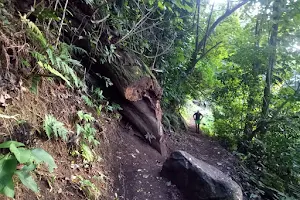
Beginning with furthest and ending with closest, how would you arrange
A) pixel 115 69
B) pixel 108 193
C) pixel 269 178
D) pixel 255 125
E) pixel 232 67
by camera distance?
pixel 232 67 → pixel 255 125 → pixel 269 178 → pixel 115 69 → pixel 108 193

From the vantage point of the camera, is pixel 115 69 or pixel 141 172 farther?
pixel 115 69

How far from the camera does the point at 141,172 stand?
173 inches

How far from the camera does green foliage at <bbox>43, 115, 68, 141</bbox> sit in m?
2.82

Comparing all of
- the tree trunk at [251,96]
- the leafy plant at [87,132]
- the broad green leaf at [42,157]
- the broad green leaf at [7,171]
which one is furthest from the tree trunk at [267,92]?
the broad green leaf at [7,171]

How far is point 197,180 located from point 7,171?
2.99 m

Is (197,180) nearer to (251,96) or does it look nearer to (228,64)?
→ (251,96)

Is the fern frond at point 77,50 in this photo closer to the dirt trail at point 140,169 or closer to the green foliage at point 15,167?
the dirt trail at point 140,169

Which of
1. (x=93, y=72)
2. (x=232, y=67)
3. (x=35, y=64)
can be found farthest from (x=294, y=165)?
(x=35, y=64)

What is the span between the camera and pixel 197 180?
4.04 m

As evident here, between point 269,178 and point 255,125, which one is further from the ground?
point 255,125

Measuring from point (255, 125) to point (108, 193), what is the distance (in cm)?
555

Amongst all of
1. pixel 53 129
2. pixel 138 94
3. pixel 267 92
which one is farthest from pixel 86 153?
pixel 267 92

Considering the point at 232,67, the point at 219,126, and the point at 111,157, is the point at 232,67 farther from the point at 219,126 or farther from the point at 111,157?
the point at 111,157

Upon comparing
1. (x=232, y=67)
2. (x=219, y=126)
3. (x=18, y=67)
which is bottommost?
(x=219, y=126)
